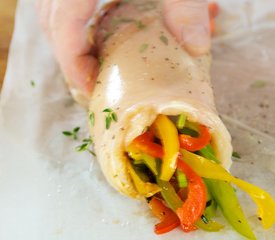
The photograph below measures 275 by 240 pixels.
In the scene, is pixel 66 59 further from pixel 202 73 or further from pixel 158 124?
pixel 158 124

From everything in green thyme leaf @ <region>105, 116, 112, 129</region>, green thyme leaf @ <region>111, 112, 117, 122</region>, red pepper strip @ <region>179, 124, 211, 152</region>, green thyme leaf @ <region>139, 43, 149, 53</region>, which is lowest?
red pepper strip @ <region>179, 124, 211, 152</region>

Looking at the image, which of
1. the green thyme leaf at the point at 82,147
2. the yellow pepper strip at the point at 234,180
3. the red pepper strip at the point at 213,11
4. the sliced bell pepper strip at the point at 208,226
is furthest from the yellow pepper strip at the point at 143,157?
the red pepper strip at the point at 213,11

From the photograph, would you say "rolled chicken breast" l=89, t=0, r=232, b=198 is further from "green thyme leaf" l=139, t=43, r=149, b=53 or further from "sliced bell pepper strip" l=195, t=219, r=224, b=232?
"sliced bell pepper strip" l=195, t=219, r=224, b=232

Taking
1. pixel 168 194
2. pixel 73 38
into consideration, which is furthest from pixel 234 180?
pixel 73 38

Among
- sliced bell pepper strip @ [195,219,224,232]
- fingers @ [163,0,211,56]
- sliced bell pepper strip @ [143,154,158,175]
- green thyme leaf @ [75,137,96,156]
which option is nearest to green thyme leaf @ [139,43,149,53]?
fingers @ [163,0,211,56]

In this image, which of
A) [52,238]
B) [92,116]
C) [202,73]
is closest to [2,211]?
[52,238]

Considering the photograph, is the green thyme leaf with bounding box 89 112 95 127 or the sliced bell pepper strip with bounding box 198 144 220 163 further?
the green thyme leaf with bounding box 89 112 95 127

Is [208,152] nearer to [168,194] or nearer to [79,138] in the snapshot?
[168,194]
